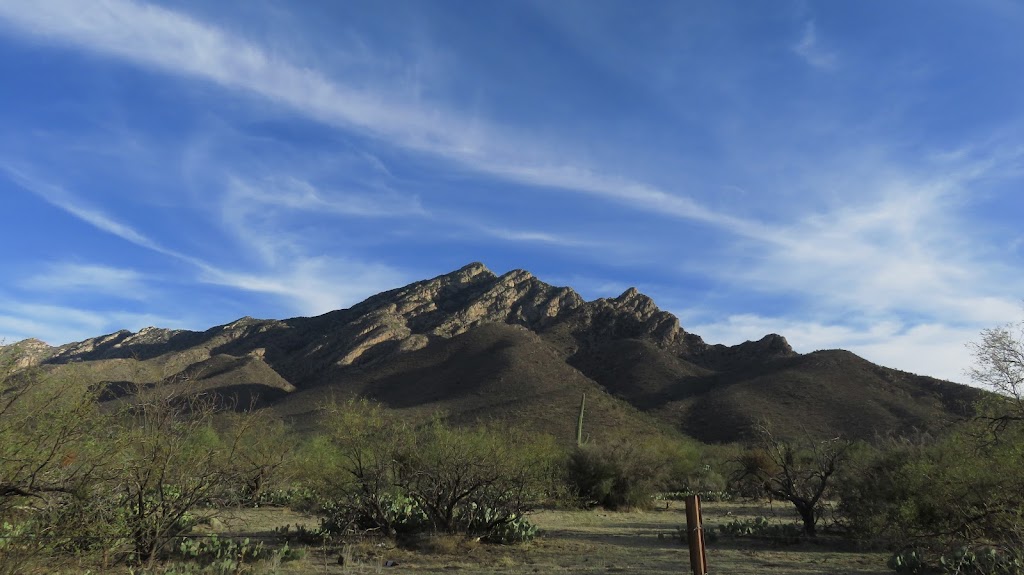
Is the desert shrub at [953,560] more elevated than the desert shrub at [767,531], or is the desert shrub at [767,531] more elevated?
the desert shrub at [953,560]

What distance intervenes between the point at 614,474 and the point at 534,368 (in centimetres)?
4629

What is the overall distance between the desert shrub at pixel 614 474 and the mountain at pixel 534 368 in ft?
57.1

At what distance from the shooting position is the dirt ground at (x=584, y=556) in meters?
12.2

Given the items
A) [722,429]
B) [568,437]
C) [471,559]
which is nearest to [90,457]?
[471,559]

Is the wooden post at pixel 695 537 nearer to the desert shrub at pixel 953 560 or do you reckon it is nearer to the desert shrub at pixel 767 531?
the desert shrub at pixel 953 560

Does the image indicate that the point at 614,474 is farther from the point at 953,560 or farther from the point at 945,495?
the point at 953,560

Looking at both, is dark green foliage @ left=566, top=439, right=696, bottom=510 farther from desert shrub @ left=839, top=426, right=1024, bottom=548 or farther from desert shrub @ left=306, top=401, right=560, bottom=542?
desert shrub @ left=839, top=426, right=1024, bottom=548

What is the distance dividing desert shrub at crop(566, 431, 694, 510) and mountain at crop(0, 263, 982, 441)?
1740 centimetres

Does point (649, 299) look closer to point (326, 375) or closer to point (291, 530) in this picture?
point (326, 375)

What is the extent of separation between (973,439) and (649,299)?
Answer: 100 metres

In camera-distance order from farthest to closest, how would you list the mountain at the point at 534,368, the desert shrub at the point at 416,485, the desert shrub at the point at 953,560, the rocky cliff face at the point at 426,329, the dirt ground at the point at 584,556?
the rocky cliff face at the point at 426,329 < the mountain at the point at 534,368 < the desert shrub at the point at 416,485 < the dirt ground at the point at 584,556 < the desert shrub at the point at 953,560

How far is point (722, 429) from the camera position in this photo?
55656mm

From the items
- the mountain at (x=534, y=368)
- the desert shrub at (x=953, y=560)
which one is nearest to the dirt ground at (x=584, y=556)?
the desert shrub at (x=953, y=560)

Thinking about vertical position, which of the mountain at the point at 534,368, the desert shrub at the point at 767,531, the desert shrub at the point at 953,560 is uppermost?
the mountain at the point at 534,368
